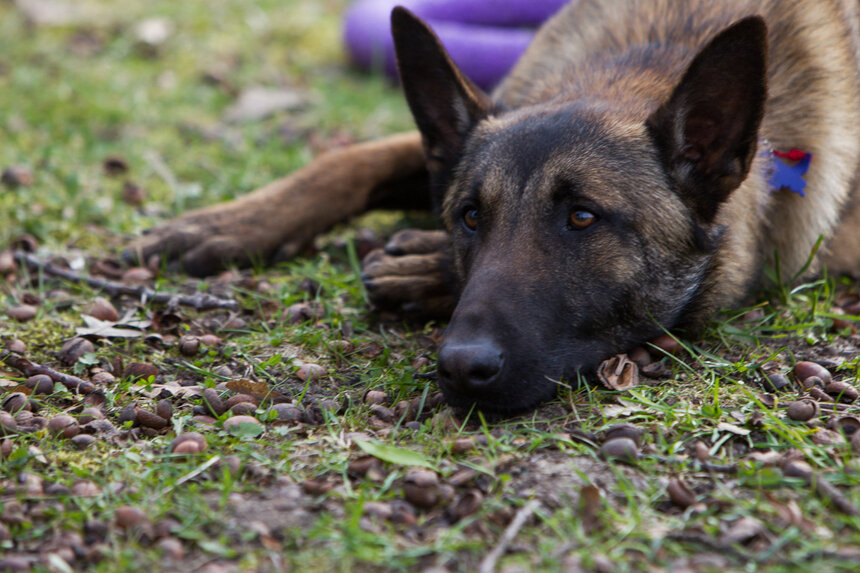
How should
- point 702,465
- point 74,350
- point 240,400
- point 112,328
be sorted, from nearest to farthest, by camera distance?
point 702,465, point 240,400, point 74,350, point 112,328

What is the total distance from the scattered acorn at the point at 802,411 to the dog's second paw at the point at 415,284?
1382 mm

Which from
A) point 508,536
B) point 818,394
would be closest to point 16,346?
point 508,536

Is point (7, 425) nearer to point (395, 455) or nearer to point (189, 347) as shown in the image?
point (189, 347)

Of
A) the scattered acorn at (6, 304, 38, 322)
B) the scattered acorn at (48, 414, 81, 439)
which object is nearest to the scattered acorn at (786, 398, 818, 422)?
the scattered acorn at (48, 414, 81, 439)

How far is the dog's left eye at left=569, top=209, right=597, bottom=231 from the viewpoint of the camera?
3.02 metres

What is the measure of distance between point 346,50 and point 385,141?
3.11 meters

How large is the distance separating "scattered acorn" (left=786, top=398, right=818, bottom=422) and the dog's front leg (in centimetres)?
252

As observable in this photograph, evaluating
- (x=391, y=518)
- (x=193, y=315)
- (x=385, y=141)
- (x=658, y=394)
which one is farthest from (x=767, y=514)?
(x=385, y=141)

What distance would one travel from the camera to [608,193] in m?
3.03

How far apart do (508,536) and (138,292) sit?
2321 millimetres

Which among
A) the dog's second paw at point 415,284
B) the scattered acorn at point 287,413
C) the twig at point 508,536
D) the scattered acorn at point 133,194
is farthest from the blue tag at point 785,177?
the scattered acorn at point 133,194

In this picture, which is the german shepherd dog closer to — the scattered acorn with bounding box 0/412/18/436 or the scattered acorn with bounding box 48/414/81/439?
the scattered acorn with bounding box 48/414/81/439

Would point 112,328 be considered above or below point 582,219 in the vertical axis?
below

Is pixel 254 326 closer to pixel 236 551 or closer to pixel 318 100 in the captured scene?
pixel 236 551
